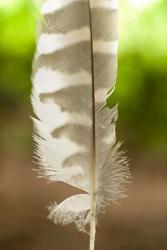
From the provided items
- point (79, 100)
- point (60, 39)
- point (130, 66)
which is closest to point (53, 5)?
point (60, 39)

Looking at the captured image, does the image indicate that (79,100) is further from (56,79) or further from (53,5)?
(53,5)

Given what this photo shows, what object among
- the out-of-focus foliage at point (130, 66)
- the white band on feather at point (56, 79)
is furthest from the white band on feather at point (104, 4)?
the out-of-focus foliage at point (130, 66)

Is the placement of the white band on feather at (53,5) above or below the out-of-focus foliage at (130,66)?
below

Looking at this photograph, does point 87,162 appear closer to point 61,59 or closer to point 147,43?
point 61,59

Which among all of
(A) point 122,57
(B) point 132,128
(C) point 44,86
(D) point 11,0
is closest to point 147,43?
(A) point 122,57

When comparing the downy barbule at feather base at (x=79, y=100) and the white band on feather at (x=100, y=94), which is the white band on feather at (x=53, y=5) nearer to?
the downy barbule at feather base at (x=79, y=100)

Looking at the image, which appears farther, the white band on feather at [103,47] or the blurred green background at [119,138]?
the blurred green background at [119,138]

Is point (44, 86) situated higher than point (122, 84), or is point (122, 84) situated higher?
point (122, 84)

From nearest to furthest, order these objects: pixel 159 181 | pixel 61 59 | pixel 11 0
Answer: pixel 61 59, pixel 11 0, pixel 159 181
